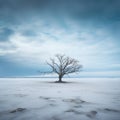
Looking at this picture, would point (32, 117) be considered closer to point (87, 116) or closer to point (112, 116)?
point (87, 116)

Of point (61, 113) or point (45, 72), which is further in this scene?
point (45, 72)

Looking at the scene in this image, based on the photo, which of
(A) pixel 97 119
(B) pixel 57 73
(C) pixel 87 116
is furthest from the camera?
(B) pixel 57 73

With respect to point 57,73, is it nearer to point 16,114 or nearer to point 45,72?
point 45,72

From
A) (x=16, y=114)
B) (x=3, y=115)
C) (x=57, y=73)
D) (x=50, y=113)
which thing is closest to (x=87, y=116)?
(x=50, y=113)

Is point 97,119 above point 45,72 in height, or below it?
below

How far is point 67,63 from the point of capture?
32.9m

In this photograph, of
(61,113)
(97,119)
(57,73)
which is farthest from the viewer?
(57,73)

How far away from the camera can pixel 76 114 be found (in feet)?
20.2

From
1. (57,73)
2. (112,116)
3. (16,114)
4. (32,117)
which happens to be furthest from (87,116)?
(57,73)

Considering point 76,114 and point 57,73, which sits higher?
point 57,73

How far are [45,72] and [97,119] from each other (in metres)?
28.4

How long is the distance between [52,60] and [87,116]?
2730 centimetres

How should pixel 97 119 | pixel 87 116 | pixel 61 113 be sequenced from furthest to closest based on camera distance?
pixel 61 113 < pixel 87 116 < pixel 97 119

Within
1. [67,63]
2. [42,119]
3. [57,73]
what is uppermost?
[67,63]
